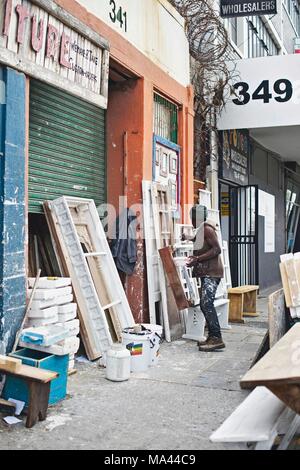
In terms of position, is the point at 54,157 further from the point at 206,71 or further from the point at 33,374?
the point at 206,71

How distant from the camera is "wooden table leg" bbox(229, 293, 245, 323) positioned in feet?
31.4

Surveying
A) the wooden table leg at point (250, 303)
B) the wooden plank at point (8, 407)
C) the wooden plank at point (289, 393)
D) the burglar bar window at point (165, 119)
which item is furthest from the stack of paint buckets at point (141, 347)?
the wooden table leg at point (250, 303)

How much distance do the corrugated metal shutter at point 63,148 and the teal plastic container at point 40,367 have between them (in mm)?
1864

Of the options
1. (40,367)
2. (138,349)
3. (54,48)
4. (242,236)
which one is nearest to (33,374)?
(40,367)

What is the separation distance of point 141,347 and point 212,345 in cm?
141

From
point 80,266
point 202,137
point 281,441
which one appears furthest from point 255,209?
point 281,441

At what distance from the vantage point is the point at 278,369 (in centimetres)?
360

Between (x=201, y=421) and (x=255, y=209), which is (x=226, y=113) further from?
(x=201, y=421)

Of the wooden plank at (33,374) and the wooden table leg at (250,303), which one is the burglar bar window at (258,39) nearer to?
the wooden table leg at (250,303)

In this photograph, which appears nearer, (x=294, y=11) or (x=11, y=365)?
(x=11, y=365)

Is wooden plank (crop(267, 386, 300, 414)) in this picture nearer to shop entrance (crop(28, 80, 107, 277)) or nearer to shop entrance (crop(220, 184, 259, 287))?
shop entrance (crop(28, 80, 107, 277))

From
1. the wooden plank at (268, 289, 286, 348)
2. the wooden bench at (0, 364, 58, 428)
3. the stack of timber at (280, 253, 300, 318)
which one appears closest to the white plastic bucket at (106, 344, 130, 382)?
the wooden bench at (0, 364, 58, 428)

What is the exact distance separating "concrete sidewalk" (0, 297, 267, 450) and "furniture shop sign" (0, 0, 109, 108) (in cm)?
324

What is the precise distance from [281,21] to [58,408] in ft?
56.6
